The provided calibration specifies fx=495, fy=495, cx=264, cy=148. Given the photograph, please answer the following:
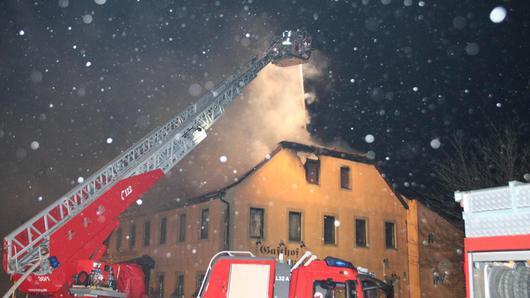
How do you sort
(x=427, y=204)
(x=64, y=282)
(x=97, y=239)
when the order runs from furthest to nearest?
(x=427, y=204) → (x=97, y=239) → (x=64, y=282)

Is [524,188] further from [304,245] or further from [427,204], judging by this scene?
[427,204]

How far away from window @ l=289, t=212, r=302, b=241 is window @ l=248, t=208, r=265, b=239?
137 centimetres

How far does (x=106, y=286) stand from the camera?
10.3 meters

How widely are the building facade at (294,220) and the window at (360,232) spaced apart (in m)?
0.05

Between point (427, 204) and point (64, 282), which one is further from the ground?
point (427, 204)

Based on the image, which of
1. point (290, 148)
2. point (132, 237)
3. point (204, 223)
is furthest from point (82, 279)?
point (132, 237)

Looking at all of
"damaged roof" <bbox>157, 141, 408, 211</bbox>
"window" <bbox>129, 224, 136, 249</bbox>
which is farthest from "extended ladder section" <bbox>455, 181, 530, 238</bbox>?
"window" <bbox>129, 224, 136, 249</bbox>

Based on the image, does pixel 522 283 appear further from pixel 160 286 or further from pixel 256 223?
pixel 160 286

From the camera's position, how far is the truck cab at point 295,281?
688 cm

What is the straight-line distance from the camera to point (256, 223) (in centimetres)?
2005

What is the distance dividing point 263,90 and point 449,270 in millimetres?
12735

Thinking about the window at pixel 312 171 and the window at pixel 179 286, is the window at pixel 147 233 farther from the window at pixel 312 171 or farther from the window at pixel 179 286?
the window at pixel 312 171

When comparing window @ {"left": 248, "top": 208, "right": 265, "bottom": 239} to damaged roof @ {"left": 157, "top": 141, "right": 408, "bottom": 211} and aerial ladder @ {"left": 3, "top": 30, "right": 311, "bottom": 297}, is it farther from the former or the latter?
aerial ladder @ {"left": 3, "top": 30, "right": 311, "bottom": 297}

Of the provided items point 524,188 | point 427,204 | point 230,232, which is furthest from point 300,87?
point 524,188
